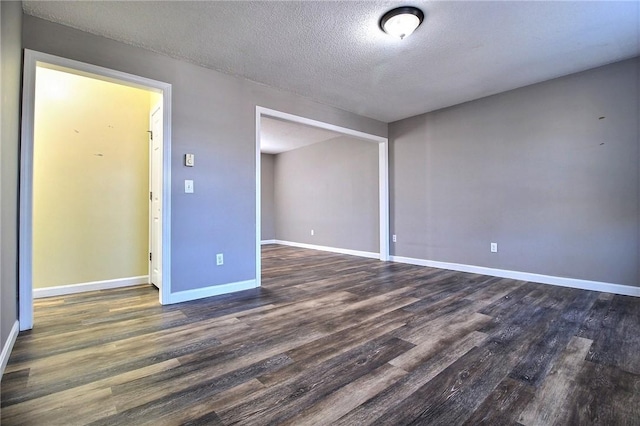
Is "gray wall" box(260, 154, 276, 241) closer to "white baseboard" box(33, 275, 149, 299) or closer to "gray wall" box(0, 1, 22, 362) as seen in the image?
"white baseboard" box(33, 275, 149, 299)

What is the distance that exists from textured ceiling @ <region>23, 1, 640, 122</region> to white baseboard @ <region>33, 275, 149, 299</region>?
8.18 feet

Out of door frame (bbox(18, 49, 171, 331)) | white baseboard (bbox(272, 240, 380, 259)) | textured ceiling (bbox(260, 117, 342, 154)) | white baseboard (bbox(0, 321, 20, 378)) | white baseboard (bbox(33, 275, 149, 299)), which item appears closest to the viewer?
white baseboard (bbox(0, 321, 20, 378))

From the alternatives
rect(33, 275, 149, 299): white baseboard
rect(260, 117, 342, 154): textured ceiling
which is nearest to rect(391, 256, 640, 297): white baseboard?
rect(260, 117, 342, 154): textured ceiling

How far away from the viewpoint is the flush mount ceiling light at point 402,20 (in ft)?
6.92

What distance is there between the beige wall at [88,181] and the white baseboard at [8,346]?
1.20 metres

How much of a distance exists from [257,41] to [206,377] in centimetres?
259

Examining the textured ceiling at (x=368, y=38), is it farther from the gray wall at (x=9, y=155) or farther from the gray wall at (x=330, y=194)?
the gray wall at (x=330, y=194)

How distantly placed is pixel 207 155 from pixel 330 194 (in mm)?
3589

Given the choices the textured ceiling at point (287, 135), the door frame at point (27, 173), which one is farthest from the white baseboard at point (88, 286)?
the textured ceiling at point (287, 135)

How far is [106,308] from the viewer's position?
2580 mm

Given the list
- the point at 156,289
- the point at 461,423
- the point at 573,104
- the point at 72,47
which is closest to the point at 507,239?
the point at 573,104

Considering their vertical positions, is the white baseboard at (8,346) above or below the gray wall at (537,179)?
below

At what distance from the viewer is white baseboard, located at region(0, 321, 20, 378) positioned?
60.2 inches

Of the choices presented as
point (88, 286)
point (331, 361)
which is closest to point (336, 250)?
point (88, 286)
